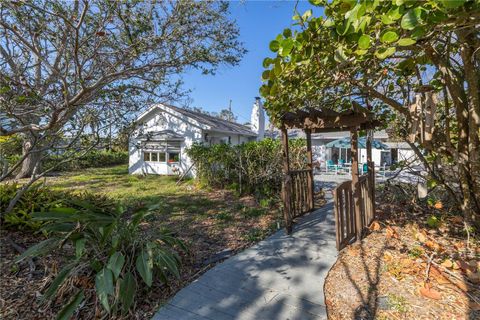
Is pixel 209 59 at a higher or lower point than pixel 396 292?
higher

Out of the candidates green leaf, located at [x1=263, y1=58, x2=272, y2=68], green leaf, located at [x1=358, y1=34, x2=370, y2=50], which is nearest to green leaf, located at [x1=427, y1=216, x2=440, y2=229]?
green leaf, located at [x1=358, y1=34, x2=370, y2=50]

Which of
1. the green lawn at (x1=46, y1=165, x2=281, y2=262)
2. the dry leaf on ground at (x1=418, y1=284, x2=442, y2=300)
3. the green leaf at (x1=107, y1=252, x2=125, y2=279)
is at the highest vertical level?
the green leaf at (x1=107, y1=252, x2=125, y2=279)

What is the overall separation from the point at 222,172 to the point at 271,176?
7.18ft

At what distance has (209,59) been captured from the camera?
202 inches

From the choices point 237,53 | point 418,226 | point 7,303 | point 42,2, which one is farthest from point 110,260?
point 418,226

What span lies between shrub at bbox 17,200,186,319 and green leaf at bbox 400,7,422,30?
305 cm

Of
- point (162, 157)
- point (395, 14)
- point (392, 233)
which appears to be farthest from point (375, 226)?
point (162, 157)

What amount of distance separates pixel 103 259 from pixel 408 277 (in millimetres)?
3596

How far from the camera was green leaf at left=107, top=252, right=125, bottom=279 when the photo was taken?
8.96 ft

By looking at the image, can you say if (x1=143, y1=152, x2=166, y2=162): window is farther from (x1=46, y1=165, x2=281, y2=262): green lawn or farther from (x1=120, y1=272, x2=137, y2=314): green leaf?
(x1=120, y1=272, x2=137, y2=314): green leaf

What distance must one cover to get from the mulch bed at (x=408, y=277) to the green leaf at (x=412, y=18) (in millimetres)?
2492

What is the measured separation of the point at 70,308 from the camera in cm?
259

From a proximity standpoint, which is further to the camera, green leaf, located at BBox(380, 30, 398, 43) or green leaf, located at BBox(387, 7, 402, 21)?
green leaf, located at BBox(380, 30, 398, 43)

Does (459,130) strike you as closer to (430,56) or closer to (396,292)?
(430,56)
